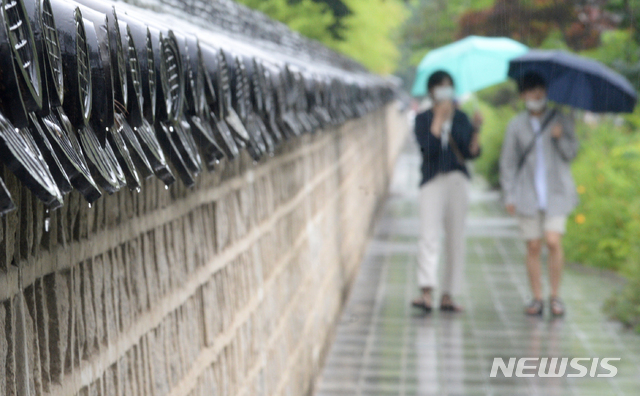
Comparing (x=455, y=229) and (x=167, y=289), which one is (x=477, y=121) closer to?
(x=455, y=229)

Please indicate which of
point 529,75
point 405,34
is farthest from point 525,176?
point 405,34

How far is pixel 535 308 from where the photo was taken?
822 cm

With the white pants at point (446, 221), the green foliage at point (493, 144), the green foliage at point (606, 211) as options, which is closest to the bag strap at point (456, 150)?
the white pants at point (446, 221)

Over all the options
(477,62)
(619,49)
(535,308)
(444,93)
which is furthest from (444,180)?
(619,49)

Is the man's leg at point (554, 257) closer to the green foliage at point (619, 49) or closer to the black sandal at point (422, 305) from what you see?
the black sandal at point (422, 305)

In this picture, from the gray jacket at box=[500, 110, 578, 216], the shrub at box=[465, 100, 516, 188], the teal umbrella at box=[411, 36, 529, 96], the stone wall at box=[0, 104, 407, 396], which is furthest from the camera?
the shrub at box=[465, 100, 516, 188]

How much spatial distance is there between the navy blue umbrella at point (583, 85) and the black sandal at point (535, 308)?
173 centimetres

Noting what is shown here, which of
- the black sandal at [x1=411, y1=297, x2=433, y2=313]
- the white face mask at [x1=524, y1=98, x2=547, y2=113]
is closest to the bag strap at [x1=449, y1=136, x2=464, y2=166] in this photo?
the white face mask at [x1=524, y1=98, x2=547, y2=113]

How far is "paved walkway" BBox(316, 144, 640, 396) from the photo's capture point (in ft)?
20.3

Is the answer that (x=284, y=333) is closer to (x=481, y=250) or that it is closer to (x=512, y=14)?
(x=481, y=250)

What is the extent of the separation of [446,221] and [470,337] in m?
1.36

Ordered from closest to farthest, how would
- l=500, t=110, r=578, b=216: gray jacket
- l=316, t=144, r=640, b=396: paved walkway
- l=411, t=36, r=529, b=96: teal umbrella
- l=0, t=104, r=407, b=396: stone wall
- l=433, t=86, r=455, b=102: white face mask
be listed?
l=0, t=104, r=407, b=396: stone wall → l=316, t=144, r=640, b=396: paved walkway → l=500, t=110, r=578, b=216: gray jacket → l=433, t=86, r=455, b=102: white face mask → l=411, t=36, r=529, b=96: teal umbrella

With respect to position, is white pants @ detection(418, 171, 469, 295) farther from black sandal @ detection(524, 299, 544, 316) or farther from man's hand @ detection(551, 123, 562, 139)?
man's hand @ detection(551, 123, 562, 139)

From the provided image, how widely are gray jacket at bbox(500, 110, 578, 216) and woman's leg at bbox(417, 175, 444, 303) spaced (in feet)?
2.04
